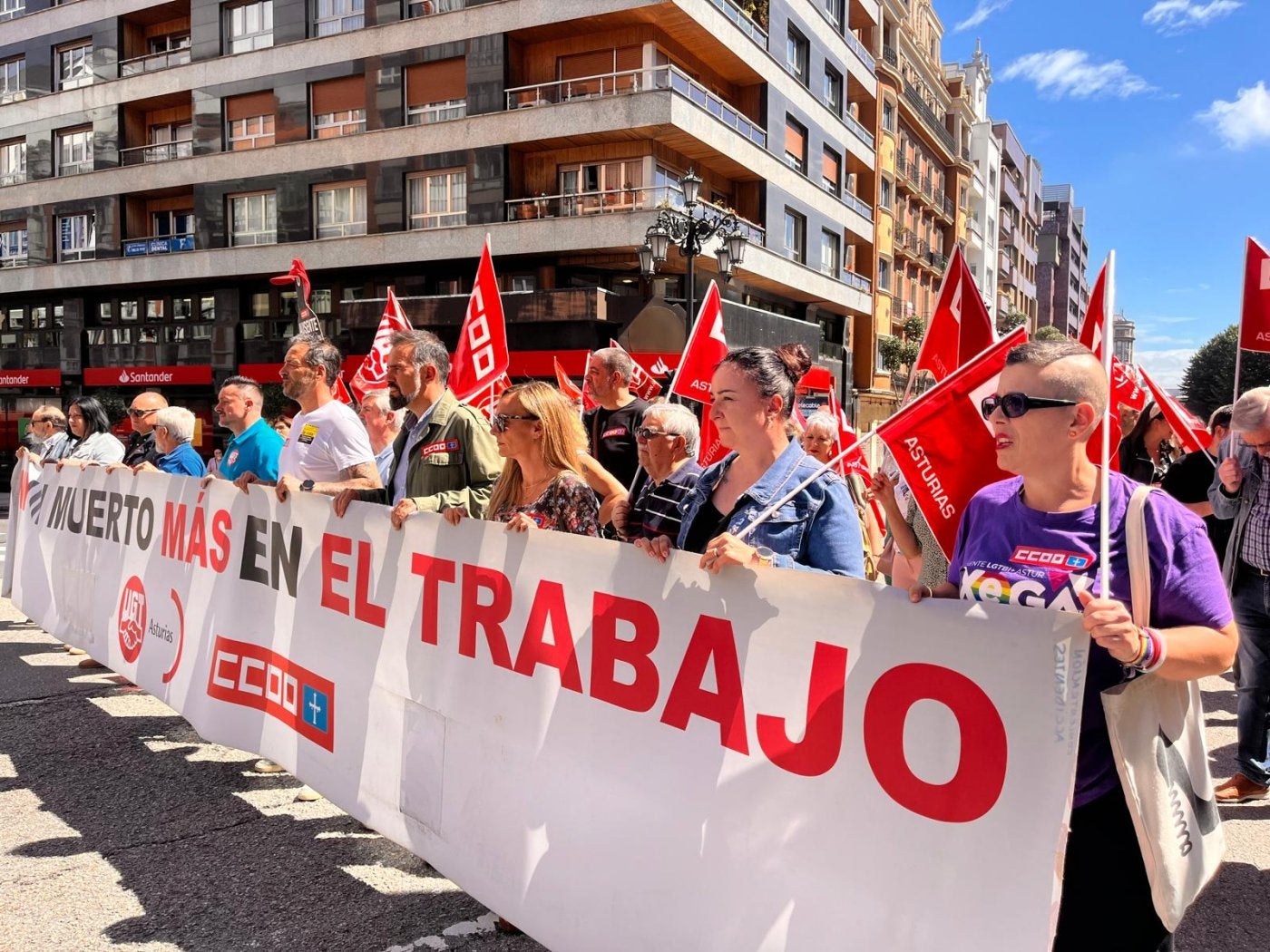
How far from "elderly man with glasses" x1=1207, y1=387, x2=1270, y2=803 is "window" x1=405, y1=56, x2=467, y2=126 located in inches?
901

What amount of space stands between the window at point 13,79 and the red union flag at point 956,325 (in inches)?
1483

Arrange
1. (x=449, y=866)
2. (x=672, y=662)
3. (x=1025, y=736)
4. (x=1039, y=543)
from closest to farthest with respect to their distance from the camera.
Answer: (x=1025, y=736)
(x=1039, y=543)
(x=672, y=662)
(x=449, y=866)

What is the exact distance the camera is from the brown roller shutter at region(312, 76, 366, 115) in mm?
26156

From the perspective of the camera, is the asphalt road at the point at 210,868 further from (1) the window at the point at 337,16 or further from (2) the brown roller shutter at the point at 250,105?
(2) the brown roller shutter at the point at 250,105

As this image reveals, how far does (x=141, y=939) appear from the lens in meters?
3.14

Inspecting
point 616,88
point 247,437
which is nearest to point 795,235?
point 616,88

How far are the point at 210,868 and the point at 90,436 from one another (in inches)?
199

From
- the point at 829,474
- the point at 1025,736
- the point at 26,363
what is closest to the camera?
the point at 1025,736

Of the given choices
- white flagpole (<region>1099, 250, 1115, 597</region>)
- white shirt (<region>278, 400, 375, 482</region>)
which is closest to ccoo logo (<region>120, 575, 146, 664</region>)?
white shirt (<region>278, 400, 375, 482</region>)

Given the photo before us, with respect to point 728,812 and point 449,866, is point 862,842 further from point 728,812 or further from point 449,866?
point 449,866

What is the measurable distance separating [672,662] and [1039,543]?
3.25 feet

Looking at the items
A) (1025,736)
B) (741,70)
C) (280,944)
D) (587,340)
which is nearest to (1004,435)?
(1025,736)

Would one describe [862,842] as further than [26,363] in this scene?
No

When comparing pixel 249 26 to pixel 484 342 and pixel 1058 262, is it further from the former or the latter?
pixel 1058 262
